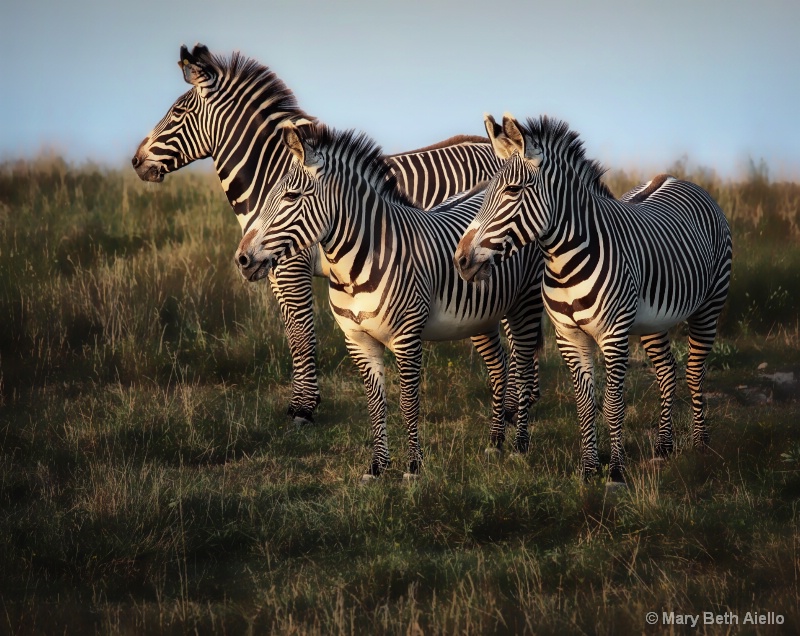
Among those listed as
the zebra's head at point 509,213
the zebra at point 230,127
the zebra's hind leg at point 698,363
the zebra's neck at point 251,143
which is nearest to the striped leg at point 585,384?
the zebra's head at point 509,213

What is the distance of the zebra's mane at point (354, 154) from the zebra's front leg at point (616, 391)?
1887mm

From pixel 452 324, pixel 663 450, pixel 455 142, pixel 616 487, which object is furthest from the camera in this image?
pixel 455 142

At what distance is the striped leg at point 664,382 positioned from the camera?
26.2 ft

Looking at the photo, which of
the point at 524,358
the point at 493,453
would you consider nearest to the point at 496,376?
the point at 524,358

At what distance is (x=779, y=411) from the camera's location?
8766 millimetres

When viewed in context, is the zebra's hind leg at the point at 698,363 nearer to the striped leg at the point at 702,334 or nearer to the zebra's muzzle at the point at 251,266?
the striped leg at the point at 702,334

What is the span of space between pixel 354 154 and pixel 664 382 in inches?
119

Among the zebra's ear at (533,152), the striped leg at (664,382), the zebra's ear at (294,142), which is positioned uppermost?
the zebra's ear at (294,142)

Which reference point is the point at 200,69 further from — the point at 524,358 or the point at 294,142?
the point at 524,358

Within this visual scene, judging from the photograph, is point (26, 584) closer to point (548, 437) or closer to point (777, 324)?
point (548, 437)

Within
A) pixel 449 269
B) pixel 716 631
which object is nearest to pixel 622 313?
pixel 449 269

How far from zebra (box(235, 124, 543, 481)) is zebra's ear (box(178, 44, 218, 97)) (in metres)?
1.87

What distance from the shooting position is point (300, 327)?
9.43 m

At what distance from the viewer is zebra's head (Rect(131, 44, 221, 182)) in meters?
8.79
